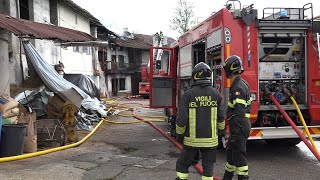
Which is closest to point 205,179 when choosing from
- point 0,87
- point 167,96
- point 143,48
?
point 167,96

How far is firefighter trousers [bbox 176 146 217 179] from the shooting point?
4.65 metres

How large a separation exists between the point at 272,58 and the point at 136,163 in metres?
3.26

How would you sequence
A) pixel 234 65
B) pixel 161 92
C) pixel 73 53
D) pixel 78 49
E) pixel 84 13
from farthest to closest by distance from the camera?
pixel 84 13 < pixel 78 49 < pixel 73 53 < pixel 161 92 < pixel 234 65

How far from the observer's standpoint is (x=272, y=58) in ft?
23.6

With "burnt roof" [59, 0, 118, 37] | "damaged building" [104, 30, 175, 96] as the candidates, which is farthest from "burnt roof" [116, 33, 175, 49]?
"burnt roof" [59, 0, 118, 37]

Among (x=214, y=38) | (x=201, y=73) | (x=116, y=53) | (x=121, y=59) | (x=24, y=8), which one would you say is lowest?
(x=201, y=73)

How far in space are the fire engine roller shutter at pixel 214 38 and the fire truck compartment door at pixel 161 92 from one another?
320 cm

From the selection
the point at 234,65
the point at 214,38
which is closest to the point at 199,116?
the point at 234,65

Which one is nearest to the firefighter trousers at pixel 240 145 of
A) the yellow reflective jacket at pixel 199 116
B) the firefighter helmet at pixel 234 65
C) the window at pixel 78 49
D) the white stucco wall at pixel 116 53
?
the yellow reflective jacket at pixel 199 116

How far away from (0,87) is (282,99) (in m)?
6.78

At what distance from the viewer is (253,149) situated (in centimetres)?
829

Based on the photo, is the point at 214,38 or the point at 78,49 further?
the point at 78,49

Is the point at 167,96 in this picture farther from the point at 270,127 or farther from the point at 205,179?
the point at 205,179

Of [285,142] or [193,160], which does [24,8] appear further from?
A: [193,160]
